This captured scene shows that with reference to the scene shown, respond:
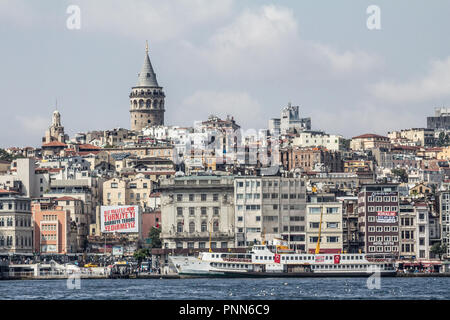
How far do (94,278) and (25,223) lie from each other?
23.2 meters

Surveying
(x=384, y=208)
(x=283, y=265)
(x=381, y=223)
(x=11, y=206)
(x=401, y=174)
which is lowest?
(x=283, y=265)

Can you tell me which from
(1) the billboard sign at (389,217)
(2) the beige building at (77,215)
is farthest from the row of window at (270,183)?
(2) the beige building at (77,215)

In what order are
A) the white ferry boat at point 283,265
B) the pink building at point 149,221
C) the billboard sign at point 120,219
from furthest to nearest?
the pink building at point 149,221, the billboard sign at point 120,219, the white ferry boat at point 283,265

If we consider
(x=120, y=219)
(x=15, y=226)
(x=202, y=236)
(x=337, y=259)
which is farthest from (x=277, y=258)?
(x=15, y=226)

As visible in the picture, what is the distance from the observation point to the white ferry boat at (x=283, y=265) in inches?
4215

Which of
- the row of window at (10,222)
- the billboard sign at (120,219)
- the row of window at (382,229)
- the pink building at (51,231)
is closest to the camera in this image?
the row of window at (382,229)

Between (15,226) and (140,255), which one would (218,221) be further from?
(15,226)

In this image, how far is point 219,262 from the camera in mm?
108688

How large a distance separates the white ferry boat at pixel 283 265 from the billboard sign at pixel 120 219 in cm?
2751

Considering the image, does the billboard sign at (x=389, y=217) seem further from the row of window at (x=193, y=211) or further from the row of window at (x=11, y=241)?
the row of window at (x=11, y=241)

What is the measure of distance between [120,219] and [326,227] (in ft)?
98.7

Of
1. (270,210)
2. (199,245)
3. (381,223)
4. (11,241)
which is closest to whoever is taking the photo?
(381,223)

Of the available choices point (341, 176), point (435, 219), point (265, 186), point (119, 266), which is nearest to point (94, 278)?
point (119, 266)

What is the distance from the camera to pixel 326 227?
387 ft
